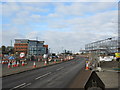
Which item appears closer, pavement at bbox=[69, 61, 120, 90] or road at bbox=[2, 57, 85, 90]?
pavement at bbox=[69, 61, 120, 90]

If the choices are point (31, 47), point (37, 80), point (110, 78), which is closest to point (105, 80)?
point (110, 78)

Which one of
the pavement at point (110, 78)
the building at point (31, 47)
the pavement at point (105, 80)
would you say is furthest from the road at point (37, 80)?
the building at point (31, 47)

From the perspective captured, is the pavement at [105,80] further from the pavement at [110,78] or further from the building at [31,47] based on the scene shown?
the building at [31,47]

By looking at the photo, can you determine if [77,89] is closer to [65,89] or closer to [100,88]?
[65,89]

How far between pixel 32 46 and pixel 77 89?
111196 mm

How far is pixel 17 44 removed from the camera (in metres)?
133

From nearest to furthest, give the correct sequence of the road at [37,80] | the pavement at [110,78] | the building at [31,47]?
the pavement at [110,78] < the road at [37,80] < the building at [31,47]

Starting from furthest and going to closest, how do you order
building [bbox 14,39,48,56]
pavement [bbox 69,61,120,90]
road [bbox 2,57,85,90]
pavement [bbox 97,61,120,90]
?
building [bbox 14,39,48,56], road [bbox 2,57,85,90], pavement [bbox 97,61,120,90], pavement [bbox 69,61,120,90]

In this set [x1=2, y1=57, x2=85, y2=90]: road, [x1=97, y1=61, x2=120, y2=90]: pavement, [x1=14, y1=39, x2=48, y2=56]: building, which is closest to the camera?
[x1=97, y1=61, x2=120, y2=90]: pavement

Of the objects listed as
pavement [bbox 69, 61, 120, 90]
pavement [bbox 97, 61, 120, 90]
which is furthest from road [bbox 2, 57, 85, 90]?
pavement [bbox 97, 61, 120, 90]

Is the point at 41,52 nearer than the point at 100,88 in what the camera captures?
No

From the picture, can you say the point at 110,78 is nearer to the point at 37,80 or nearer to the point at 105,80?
the point at 105,80

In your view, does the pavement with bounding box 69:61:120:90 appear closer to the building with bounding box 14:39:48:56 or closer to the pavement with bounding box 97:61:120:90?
the pavement with bounding box 97:61:120:90

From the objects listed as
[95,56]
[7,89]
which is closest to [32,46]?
[95,56]
